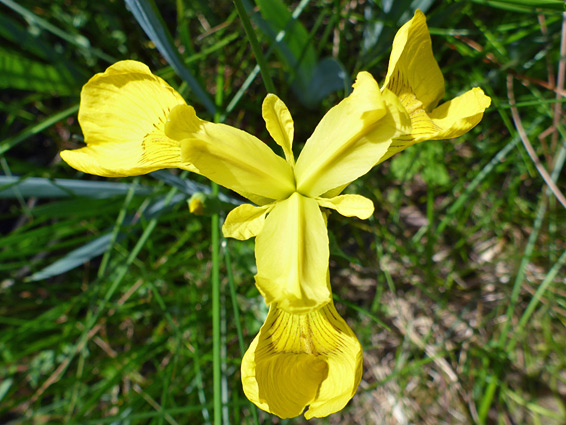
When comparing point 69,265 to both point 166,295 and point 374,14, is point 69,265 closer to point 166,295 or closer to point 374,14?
point 166,295

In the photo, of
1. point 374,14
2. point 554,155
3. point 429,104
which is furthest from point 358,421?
point 374,14

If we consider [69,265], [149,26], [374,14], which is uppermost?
[149,26]

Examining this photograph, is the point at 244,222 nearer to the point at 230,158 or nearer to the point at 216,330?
the point at 230,158

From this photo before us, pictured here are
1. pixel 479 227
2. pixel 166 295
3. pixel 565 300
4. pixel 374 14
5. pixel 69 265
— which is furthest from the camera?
pixel 166 295

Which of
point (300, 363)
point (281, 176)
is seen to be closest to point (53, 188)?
point (281, 176)

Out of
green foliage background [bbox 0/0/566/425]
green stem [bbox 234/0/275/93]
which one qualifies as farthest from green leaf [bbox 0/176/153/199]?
green stem [bbox 234/0/275/93]

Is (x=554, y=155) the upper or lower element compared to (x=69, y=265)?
lower
